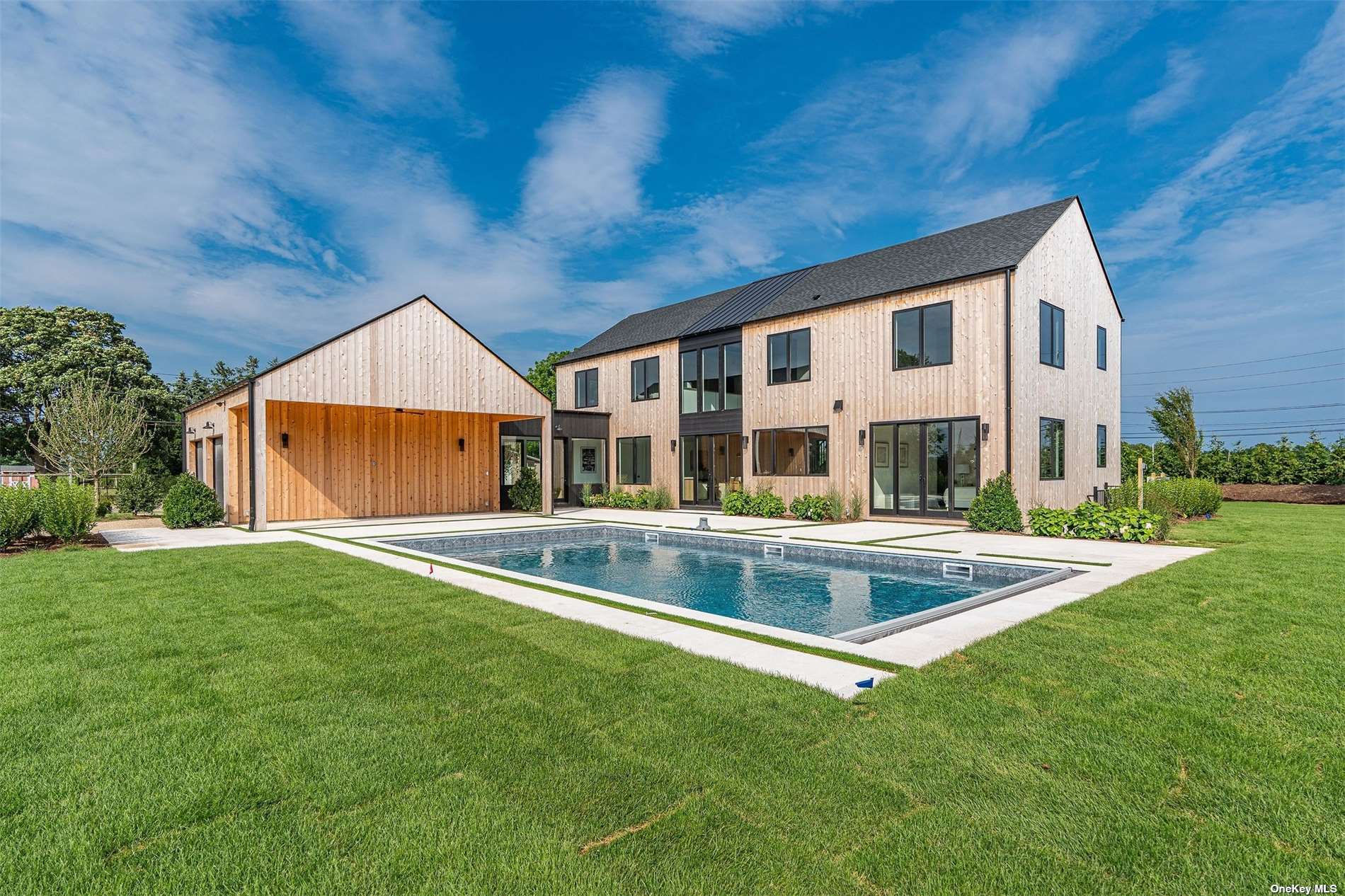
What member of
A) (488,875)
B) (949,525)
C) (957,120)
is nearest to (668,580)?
(488,875)

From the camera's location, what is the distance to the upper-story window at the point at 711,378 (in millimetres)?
19203

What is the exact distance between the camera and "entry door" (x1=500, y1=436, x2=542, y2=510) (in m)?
19.9

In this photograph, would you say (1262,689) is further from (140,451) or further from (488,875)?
(140,451)

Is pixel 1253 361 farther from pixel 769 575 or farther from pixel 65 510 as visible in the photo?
pixel 65 510

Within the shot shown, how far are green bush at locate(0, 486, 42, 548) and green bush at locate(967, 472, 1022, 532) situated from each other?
1683 cm

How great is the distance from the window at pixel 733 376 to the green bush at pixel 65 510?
575 inches

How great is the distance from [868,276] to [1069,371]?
17.8 feet

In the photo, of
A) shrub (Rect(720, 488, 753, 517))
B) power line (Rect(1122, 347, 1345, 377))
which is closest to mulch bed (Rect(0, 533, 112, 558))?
shrub (Rect(720, 488, 753, 517))

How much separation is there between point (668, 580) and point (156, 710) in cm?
636

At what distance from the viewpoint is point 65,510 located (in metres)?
10.2

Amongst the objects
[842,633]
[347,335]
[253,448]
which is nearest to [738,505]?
[347,335]

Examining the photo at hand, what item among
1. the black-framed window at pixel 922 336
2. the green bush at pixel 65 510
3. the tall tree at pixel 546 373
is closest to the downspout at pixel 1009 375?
the black-framed window at pixel 922 336

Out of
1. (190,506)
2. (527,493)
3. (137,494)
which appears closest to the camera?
(190,506)

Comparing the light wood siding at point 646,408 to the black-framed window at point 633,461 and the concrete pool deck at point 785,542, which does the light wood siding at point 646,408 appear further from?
the concrete pool deck at point 785,542
